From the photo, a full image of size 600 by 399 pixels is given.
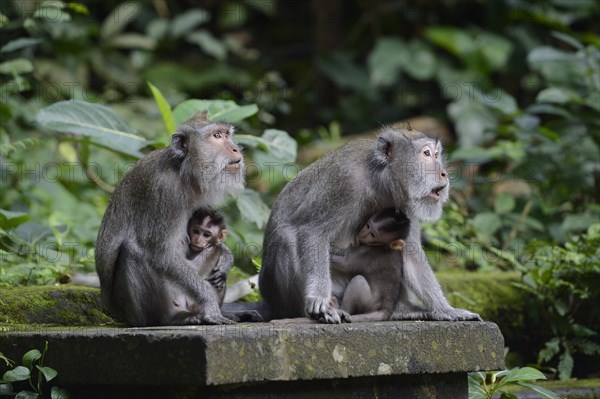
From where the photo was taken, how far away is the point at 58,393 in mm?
4289

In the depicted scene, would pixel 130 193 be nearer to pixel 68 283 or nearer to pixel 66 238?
pixel 68 283

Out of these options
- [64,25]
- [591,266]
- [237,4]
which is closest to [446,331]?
[591,266]

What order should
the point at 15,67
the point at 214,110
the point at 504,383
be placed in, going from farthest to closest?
the point at 15,67 < the point at 214,110 < the point at 504,383

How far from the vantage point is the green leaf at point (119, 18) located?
46.4 ft

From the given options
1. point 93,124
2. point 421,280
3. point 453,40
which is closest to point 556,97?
point 421,280

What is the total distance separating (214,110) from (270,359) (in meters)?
3.38

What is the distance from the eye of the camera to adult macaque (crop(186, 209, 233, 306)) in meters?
5.37

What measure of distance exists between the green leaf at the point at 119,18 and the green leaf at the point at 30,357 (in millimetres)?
10556

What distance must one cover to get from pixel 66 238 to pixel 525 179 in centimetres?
475

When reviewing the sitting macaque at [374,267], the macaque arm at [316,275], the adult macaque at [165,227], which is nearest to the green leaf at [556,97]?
the sitting macaque at [374,267]

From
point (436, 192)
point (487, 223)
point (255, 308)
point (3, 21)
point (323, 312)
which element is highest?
point (3, 21)

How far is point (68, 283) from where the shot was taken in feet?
21.5

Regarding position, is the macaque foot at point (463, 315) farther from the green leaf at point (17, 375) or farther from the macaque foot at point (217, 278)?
the green leaf at point (17, 375)

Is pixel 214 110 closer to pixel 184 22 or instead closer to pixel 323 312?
pixel 323 312
